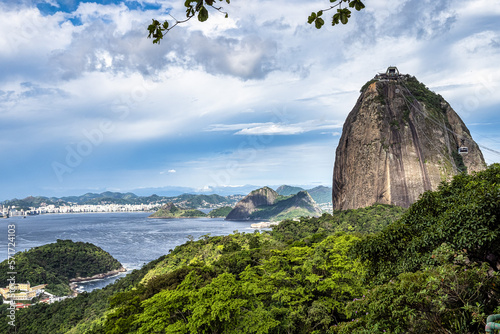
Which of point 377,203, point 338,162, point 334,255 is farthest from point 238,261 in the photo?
point 338,162

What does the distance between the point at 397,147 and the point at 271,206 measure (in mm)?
122591

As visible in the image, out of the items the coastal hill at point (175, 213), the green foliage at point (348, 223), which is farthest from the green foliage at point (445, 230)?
the coastal hill at point (175, 213)

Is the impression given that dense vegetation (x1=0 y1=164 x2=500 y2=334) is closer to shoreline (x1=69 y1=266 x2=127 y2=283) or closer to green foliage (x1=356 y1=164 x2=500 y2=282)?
green foliage (x1=356 y1=164 x2=500 y2=282)

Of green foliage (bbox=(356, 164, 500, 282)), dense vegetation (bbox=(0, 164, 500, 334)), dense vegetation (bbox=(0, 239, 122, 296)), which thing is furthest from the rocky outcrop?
green foliage (bbox=(356, 164, 500, 282))

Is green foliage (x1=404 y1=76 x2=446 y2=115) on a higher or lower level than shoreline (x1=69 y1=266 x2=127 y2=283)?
higher

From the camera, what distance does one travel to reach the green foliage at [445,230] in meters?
6.27

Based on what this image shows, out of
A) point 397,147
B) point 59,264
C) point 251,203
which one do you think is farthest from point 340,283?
point 251,203

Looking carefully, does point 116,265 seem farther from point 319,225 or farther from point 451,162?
point 451,162

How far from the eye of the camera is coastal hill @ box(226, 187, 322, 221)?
15488 cm

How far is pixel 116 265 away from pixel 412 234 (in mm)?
64782

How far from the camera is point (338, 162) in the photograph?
2258 inches

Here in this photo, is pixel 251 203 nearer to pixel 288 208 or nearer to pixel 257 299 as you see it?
pixel 288 208

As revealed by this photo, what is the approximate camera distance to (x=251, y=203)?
16962 centimetres

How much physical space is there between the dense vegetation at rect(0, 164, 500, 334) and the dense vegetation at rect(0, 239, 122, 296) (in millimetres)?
49831
